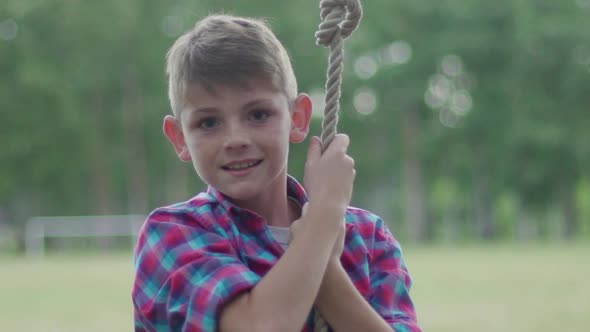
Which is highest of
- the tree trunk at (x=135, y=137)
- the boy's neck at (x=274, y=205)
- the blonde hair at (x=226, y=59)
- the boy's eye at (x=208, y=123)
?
the blonde hair at (x=226, y=59)

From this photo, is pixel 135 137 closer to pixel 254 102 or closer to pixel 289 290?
pixel 254 102

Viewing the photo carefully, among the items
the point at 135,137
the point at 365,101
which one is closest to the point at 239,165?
the point at 135,137

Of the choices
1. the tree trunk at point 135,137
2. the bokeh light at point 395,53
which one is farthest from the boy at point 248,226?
the bokeh light at point 395,53

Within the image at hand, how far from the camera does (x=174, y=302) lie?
5.44 feet

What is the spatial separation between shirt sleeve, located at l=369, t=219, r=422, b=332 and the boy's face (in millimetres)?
305

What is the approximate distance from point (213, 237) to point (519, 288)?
28.1 ft

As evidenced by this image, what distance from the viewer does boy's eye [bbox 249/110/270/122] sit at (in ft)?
5.75

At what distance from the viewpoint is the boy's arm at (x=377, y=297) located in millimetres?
1684

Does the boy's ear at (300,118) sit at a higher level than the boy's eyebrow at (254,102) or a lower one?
lower

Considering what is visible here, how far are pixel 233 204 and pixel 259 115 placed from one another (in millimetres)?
200

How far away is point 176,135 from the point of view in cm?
188

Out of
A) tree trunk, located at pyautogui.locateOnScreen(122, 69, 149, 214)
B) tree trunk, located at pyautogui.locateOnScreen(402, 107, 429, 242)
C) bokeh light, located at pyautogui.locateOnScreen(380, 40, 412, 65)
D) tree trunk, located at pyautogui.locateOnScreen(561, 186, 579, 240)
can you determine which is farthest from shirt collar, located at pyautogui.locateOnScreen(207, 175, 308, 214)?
tree trunk, located at pyautogui.locateOnScreen(561, 186, 579, 240)

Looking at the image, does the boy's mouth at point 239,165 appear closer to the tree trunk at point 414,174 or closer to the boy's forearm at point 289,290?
the boy's forearm at point 289,290

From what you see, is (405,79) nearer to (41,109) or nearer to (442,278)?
(41,109)
